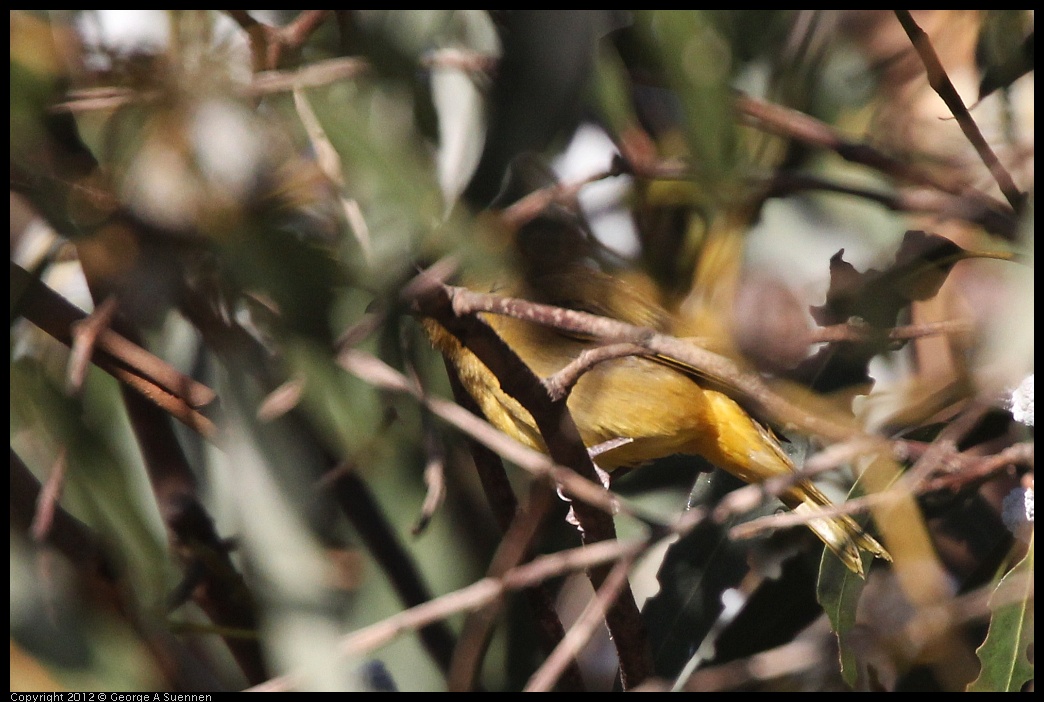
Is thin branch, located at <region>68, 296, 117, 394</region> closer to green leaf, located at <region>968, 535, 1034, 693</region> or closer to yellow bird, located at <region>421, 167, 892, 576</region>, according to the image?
yellow bird, located at <region>421, 167, 892, 576</region>

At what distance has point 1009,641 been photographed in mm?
1813

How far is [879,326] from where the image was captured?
5.54 ft

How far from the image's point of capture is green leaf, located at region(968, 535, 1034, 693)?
1.79m

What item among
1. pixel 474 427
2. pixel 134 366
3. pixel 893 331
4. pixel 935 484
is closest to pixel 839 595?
pixel 935 484

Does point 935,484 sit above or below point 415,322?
below

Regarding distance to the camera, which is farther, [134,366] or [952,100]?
[952,100]

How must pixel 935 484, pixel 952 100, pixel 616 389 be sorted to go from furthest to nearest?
1. pixel 616 389
2. pixel 952 100
3. pixel 935 484

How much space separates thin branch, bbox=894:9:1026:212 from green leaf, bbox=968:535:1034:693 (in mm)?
688

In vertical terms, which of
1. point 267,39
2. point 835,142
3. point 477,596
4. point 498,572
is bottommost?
point 498,572

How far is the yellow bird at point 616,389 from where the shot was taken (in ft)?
8.20

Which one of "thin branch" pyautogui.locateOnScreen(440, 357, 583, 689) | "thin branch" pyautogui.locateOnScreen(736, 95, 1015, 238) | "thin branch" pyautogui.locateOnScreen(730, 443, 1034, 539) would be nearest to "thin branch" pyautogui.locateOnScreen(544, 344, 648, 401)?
"thin branch" pyautogui.locateOnScreen(730, 443, 1034, 539)

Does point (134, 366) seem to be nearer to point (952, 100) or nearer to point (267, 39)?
point (267, 39)

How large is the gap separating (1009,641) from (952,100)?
106cm
